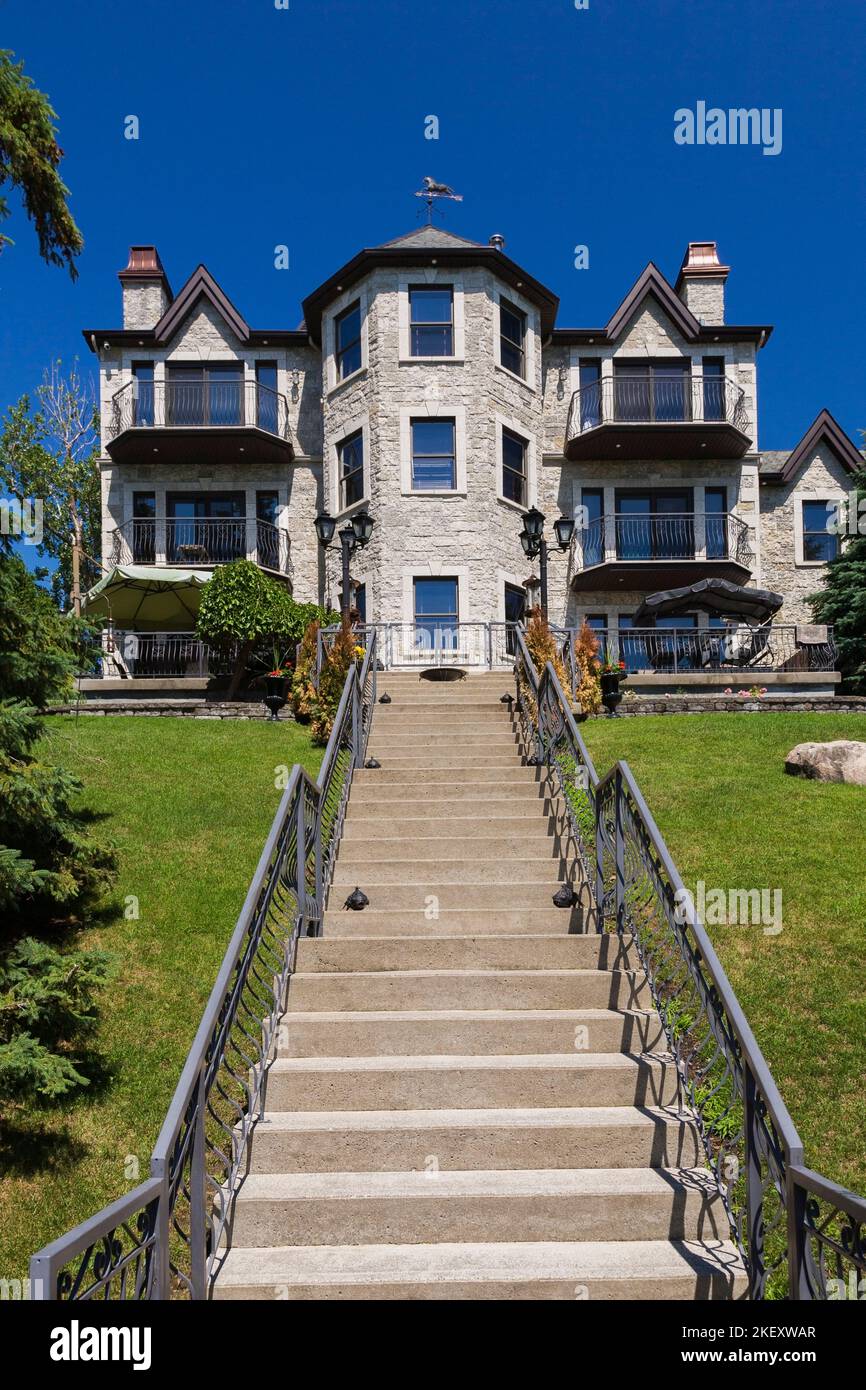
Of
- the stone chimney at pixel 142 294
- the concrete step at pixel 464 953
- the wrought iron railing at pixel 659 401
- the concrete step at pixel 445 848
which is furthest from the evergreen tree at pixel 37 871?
the stone chimney at pixel 142 294

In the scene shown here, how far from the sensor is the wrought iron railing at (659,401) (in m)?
24.5

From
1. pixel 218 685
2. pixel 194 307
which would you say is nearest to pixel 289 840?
pixel 218 685

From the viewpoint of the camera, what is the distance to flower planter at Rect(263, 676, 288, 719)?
16438 millimetres

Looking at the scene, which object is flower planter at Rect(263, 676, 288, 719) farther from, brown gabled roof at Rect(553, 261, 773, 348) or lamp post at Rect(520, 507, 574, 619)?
brown gabled roof at Rect(553, 261, 773, 348)

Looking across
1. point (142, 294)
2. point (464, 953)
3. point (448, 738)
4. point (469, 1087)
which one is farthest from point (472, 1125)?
point (142, 294)

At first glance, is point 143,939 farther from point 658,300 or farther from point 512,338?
point 658,300

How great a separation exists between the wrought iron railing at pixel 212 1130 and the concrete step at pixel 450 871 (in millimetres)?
302

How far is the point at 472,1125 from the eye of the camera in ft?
15.7

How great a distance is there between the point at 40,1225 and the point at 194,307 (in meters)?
24.7

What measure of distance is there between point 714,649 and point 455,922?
16.4m

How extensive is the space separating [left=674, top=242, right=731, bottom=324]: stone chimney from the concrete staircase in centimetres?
2354

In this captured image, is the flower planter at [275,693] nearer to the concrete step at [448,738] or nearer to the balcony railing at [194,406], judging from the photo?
the concrete step at [448,738]
